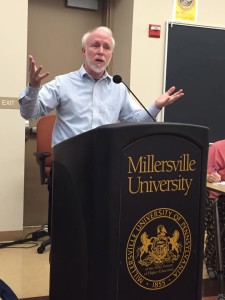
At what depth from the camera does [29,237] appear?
3293mm

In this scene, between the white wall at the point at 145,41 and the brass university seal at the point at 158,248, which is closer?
the brass university seal at the point at 158,248

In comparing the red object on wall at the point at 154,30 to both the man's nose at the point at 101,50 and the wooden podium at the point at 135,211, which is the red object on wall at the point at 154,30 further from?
the wooden podium at the point at 135,211

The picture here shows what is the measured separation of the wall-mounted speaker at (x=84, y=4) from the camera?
3.52 metres

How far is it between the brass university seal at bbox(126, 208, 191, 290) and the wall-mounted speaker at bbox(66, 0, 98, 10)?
283cm

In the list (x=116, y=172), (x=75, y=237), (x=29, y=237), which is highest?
(x=116, y=172)

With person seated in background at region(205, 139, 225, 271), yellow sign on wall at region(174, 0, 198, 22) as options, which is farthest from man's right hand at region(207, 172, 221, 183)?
yellow sign on wall at region(174, 0, 198, 22)

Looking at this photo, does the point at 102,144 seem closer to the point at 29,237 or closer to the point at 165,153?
the point at 165,153

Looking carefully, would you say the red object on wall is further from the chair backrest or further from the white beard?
the white beard

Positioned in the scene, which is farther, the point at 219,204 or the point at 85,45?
the point at 219,204

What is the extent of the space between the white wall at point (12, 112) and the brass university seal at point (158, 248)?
2.22 metres

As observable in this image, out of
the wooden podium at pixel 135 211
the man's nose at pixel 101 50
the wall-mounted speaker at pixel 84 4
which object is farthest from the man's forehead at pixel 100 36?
the wall-mounted speaker at pixel 84 4

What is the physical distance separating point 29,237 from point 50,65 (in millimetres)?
1492

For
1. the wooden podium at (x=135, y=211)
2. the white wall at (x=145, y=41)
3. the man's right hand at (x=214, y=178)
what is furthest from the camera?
the white wall at (x=145, y=41)

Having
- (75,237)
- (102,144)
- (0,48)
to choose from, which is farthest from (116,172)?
(0,48)
